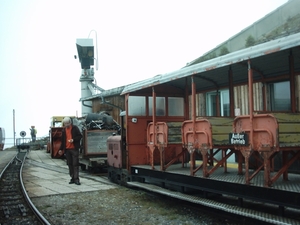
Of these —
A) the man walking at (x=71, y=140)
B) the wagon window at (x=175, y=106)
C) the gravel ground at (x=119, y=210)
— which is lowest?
the gravel ground at (x=119, y=210)

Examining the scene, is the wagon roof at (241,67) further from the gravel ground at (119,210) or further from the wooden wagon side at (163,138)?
the gravel ground at (119,210)

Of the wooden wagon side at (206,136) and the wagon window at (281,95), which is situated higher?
the wagon window at (281,95)

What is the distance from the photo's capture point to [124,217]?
21.9 feet

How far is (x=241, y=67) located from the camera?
7000mm

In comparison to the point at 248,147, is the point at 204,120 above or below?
above

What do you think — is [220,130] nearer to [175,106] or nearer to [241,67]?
[241,67]

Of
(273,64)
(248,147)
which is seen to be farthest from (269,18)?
(248,147)

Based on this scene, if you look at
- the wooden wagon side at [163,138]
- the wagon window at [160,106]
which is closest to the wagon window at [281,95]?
the wagon window at [160,106]

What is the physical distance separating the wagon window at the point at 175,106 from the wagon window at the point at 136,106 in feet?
2.30

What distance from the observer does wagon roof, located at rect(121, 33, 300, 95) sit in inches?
189

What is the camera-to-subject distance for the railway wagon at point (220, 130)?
5.08 m

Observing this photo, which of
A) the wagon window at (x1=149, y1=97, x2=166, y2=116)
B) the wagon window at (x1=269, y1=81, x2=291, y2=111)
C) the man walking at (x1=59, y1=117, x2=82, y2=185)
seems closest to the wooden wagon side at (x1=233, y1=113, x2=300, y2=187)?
the wagon window at (x1=269, y1=81, x2=291, y2=111)

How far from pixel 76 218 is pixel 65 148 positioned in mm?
3557

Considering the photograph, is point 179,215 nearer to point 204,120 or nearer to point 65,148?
point 204,120
